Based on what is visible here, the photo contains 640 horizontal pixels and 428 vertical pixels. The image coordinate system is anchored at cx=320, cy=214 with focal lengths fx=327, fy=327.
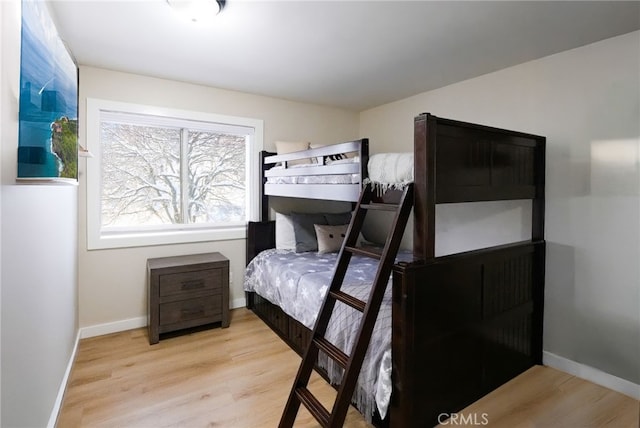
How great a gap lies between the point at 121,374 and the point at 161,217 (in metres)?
1.45

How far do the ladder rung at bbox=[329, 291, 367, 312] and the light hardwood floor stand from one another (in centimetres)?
69

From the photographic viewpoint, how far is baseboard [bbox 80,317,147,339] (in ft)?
9.19

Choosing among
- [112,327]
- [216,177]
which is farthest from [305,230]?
[112,327]

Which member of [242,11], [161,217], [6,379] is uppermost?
[242,11]

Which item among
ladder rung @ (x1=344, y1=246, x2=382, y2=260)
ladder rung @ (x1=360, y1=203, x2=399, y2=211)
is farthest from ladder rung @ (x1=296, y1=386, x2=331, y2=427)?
ladder rung @ (x1=360, y1=203, x2=399, y2=211)

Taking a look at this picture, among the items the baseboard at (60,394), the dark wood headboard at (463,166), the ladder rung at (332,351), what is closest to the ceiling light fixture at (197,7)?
the dark wood headboard at (463,166)

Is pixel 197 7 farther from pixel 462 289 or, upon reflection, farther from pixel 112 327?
pixel 112 327

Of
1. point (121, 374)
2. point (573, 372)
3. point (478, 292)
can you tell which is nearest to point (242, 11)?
point (478, 292)

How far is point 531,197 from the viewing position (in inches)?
91.4

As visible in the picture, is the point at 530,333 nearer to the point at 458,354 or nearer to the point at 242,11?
the point at 458,354

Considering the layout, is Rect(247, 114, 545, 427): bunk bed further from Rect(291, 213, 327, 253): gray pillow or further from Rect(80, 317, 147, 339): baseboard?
Rect(80, 317, 147, 339): baseboard

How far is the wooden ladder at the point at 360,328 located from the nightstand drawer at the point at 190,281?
1.40 meters

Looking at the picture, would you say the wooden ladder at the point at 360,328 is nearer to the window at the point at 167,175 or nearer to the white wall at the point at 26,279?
the white wall at the point at 26,279

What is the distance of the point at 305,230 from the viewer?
3.42 m
